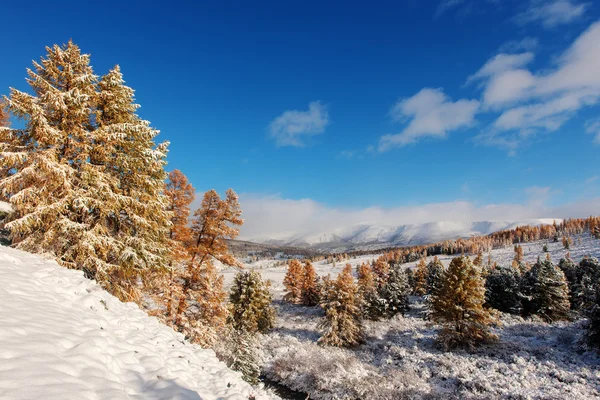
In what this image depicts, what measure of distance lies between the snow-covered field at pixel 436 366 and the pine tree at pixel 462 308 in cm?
153

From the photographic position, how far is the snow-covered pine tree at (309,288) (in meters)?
59.4

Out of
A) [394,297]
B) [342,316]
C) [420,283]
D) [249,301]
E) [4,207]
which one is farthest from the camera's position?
[420,283]

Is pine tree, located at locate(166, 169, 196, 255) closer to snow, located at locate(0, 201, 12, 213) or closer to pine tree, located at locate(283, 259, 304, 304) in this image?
snow, located at locate(0, 201, 12, 213)

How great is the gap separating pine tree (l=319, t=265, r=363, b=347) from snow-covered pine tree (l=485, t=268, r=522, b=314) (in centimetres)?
2289

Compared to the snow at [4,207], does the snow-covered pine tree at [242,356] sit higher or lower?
lower

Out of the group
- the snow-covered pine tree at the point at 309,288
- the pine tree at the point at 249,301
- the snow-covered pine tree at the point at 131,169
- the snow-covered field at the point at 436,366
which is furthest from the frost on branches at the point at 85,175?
the snow-covered pine tree at the point at 309,288

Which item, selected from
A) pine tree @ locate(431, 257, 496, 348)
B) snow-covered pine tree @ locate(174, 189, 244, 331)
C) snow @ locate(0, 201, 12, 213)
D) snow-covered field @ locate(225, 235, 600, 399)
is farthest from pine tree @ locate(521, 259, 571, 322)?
snow @ locate(0, 201, 12, 213)

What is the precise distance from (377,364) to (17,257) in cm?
3299

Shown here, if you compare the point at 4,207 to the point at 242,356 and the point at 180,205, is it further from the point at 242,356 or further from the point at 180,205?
the point at 242,356

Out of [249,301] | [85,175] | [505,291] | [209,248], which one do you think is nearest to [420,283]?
[505,291]

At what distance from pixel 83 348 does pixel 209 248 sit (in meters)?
10.3

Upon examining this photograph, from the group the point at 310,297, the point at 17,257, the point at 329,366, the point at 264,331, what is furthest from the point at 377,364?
the point at 17,257

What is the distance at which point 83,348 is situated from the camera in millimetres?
5832

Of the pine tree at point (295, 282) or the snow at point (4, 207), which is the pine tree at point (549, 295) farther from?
the snow at point (4, 207)
